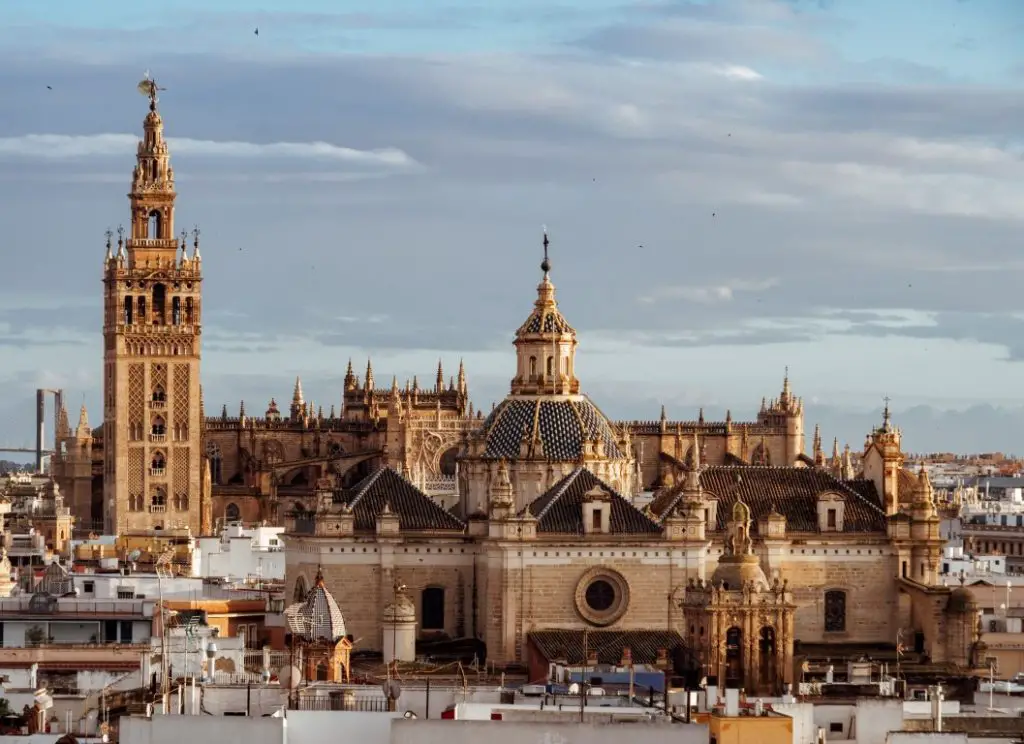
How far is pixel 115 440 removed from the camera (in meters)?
155

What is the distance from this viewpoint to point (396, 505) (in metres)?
85.4

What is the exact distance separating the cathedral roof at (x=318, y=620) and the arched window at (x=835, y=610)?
1707cm

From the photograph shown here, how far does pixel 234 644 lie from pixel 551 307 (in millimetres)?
18717

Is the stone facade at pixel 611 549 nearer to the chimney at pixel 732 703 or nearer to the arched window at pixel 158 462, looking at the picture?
the chimney at pixel 732 703

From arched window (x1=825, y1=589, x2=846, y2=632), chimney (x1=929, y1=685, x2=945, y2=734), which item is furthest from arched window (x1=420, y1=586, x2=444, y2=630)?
chimney (x1=929, y1=685, x2=945, y2=734)

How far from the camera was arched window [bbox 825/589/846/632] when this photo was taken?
8700 cm

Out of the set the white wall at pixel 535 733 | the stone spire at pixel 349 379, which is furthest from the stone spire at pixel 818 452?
the white wall at pixel 535 733

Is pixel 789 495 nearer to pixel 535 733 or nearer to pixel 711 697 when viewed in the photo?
pixel 711 697

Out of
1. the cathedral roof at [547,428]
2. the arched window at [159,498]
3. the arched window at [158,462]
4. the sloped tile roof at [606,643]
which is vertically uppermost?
the arched window at [158,462]

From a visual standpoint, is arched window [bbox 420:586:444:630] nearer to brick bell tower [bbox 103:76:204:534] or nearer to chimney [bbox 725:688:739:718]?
chimney [bbox 725:688:739:718]

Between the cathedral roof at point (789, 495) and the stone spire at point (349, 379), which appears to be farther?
the stone spire at point (349, 379)

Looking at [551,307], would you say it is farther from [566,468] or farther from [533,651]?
[533,651]

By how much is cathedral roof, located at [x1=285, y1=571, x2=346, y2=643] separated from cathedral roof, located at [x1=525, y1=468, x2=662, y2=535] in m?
10.2

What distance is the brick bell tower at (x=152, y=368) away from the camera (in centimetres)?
15488
